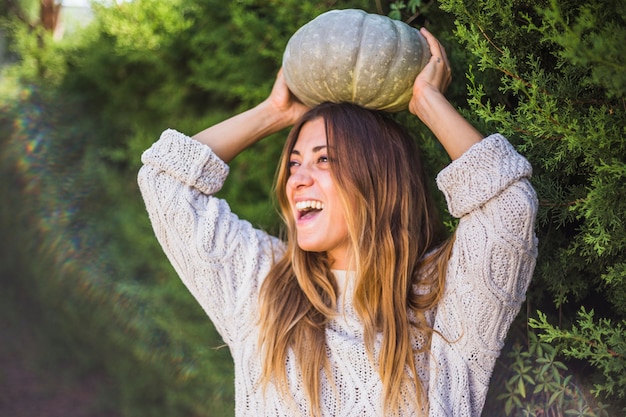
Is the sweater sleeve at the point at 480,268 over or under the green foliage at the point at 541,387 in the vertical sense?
over

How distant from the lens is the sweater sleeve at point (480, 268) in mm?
2092

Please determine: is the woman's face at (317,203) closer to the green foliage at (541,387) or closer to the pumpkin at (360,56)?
the pumpkin at (360,56)

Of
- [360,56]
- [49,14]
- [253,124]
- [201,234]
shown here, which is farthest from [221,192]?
[49,14]

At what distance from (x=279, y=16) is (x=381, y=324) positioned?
1689 millimetres

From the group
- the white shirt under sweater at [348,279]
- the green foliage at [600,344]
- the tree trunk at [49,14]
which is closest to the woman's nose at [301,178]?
the white shirt under sweater at [348,279]

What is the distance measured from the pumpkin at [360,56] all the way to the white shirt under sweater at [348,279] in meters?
0.41

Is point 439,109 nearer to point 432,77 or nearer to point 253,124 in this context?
point 432,77

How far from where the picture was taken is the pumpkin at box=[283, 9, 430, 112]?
2355mm

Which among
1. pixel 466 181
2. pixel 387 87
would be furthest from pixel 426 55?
pixel 466 181

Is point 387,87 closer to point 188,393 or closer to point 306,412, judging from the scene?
point 306,412

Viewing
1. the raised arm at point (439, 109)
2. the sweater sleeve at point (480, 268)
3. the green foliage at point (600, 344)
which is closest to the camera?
the green foliage at point (600, 344)

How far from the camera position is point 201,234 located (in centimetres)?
246

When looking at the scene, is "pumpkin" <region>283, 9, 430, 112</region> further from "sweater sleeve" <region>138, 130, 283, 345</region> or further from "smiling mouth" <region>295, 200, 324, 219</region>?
"sweater sleeve" <region>138, 130, 283, 345</region>

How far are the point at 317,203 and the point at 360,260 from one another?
250 millimetres
